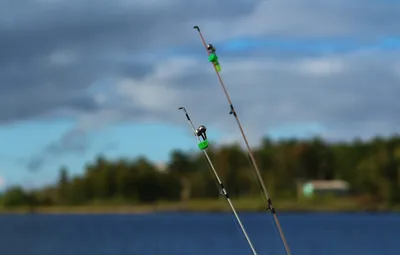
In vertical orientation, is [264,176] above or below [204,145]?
above

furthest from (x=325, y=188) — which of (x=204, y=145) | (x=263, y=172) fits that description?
(x=204, y=145)

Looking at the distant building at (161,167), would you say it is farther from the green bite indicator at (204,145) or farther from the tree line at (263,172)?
the green bite indicator at (204,145)

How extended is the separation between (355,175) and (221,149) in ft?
81.9

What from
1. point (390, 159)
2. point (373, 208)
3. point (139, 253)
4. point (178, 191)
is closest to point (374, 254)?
point (139, 253)

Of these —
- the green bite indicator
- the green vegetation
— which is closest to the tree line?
the green vegetation

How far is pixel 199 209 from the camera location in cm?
19150

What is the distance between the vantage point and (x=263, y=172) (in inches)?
6708

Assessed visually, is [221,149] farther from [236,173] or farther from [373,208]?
[373,208]

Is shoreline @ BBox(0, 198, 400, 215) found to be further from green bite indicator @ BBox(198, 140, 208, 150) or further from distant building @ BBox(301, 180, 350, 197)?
green bite indicator @ BBox(198, 140, 208, 150)

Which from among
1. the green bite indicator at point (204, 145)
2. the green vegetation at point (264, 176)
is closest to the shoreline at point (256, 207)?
the green vegetation at point (264, 176)

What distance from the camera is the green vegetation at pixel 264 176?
165 m

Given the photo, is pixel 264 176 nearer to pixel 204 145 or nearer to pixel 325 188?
pixel 325 188

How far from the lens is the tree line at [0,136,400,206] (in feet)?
537

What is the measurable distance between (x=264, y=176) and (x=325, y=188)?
1484 cm
